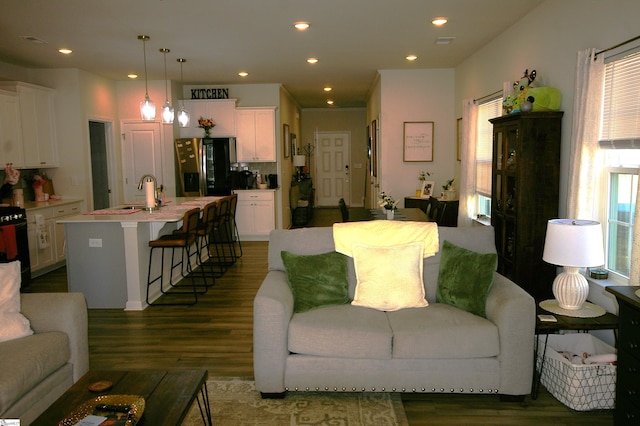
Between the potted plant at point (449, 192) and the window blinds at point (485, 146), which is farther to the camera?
the potted plant at point (449, 192)

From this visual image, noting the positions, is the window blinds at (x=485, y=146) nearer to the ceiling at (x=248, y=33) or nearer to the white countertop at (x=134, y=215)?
the ceiling at (x=248, y=33)

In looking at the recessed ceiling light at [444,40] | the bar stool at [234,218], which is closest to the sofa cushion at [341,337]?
the recessed ceiling light at [444,40]

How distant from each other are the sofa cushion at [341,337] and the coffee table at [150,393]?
2.44 feet

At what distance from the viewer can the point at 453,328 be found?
303cm

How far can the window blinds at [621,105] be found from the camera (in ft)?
10.2

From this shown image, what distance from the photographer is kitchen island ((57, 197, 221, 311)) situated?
196 inches

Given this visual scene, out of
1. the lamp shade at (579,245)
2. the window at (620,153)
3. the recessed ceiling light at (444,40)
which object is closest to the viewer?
the lamp shade at (579,245)

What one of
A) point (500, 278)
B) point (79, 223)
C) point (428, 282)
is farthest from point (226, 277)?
point (500, 278)

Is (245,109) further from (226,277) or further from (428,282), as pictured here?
(428,282)

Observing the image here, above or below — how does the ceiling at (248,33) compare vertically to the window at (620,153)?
above

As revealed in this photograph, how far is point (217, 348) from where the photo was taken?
3.97 m

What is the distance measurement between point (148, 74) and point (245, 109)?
174 centimetres

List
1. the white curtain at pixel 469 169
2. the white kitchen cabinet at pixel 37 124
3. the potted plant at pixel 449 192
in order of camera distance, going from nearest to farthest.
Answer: the white curtain at pixel 469 169
the white kitchen cabinet at pixel 37 124
the potted plant at pixel 449 192

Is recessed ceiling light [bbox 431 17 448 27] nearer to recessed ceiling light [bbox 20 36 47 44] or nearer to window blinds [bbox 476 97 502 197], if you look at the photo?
window blinds [bbox 476 97 502 197]
